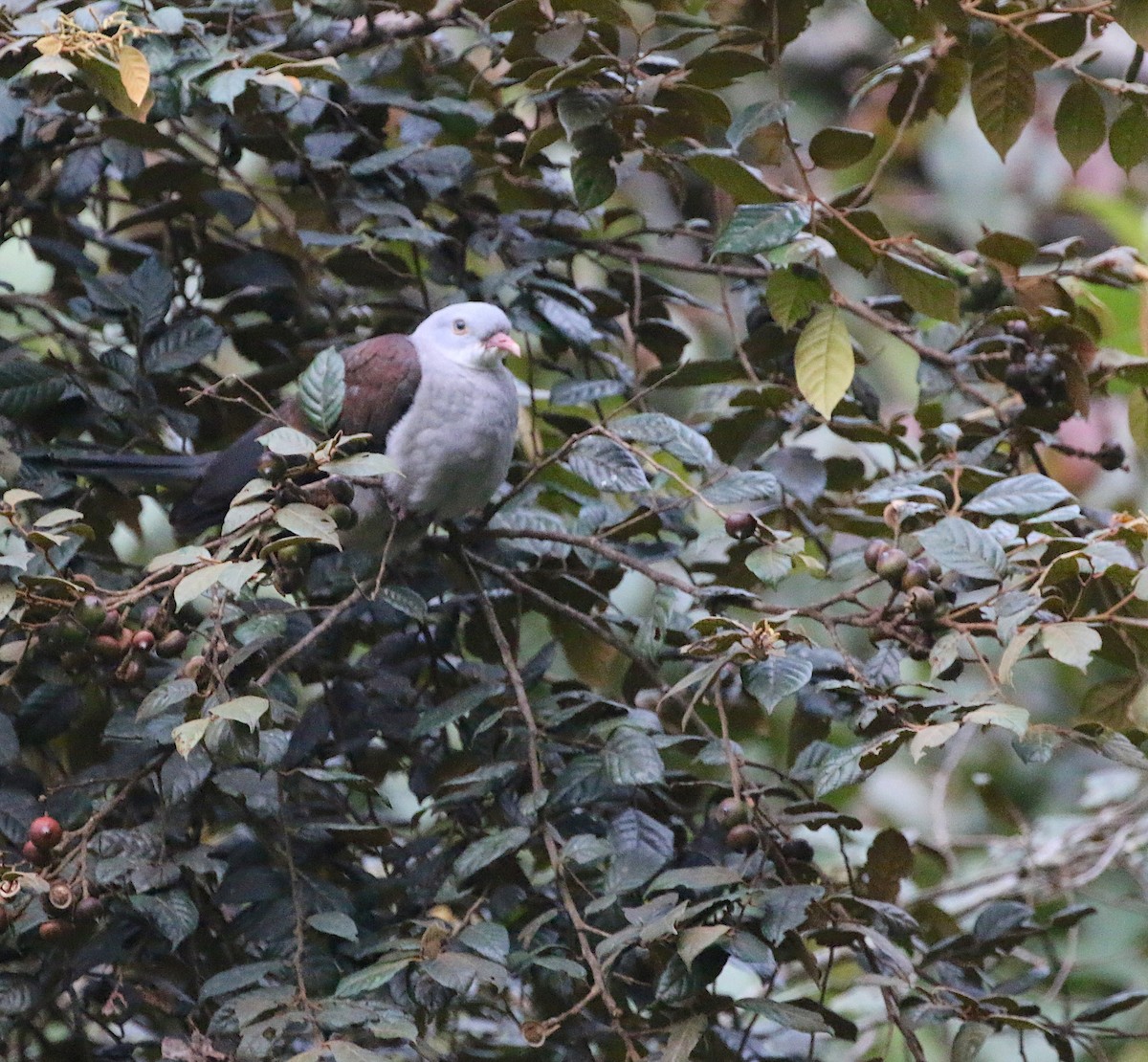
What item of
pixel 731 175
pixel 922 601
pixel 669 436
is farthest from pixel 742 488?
pixel 731 175

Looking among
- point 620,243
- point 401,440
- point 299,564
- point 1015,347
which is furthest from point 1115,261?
point 299,564

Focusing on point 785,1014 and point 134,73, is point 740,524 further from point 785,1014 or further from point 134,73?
point 134,73

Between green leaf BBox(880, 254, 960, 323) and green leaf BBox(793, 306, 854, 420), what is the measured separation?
0.34 feet

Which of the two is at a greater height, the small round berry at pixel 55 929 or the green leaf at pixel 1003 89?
the green leaf at pixel 1003 89

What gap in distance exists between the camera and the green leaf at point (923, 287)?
6.34 ft

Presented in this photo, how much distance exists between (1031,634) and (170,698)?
1.01 m

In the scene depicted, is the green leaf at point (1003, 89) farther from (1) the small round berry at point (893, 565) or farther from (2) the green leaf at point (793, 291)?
(1) the small round berry at point (893, 565)

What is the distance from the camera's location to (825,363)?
195cm

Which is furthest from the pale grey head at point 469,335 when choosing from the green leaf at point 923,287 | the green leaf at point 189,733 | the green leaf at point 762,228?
the green leaf at point 189,733

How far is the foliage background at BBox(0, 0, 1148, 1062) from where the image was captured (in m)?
1.63

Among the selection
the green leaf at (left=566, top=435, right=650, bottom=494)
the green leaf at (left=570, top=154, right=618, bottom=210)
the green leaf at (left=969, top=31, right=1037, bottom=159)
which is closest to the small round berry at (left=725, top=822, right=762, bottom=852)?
the green leaf at (left=566, top=435, right=650, bottom=494)

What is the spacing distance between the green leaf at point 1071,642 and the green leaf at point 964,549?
14cm

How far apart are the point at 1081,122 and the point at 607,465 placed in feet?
3.13

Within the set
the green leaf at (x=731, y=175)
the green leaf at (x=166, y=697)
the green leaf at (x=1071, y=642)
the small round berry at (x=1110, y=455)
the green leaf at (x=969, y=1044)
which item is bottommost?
the green leaf at (x=969, y=1044)
